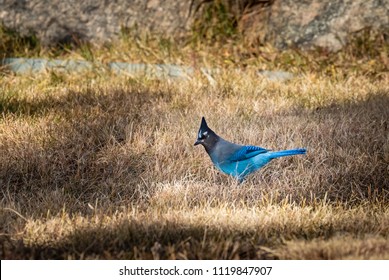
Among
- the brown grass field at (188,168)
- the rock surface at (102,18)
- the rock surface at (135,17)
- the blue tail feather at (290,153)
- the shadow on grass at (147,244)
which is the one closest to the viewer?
the shadow on grass at (147,244)

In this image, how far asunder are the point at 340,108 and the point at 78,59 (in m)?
2.48

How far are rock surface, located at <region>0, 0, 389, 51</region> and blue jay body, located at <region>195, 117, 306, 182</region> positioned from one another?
3.02m

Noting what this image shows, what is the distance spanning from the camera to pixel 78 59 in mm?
6496

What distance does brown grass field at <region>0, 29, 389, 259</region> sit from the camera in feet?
9.80

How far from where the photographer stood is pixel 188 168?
405cm

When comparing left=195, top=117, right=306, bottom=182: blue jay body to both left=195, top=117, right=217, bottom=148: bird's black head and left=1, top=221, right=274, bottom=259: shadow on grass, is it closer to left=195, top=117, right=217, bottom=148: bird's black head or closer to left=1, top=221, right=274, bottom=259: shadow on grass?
left=195, top=117, right=217, bottom=148: bird's black head

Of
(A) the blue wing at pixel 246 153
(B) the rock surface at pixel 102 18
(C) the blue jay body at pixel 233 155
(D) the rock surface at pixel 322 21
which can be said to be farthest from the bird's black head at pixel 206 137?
(B) the rock surface at pixel 102 18

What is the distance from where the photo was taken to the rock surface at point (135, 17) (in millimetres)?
6594

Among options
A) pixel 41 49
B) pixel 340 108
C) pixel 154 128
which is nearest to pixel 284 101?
pixel 340 108

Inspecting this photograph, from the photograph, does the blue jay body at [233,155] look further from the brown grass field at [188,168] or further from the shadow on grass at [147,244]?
the shadow on grass at [147,244]


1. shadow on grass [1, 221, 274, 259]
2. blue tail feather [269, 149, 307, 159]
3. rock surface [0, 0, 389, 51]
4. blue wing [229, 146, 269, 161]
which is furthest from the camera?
rock surface [0, 0, 389, 51]

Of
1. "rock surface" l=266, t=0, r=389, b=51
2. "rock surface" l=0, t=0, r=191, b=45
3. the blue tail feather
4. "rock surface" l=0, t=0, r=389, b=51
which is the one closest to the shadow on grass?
the blue tail feather

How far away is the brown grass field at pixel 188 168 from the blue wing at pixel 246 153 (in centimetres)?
16

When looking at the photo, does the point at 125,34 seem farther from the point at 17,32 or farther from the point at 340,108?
the point at 340,108
